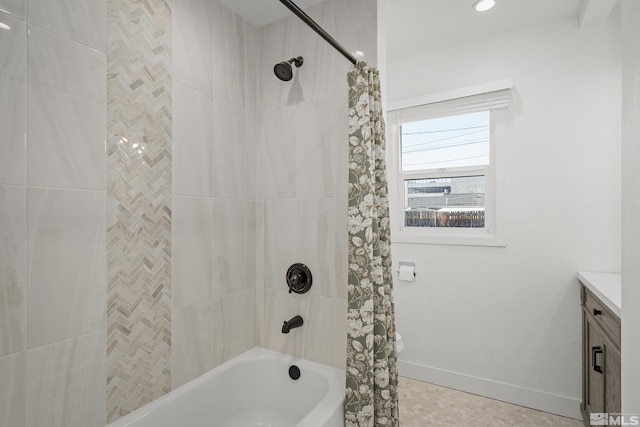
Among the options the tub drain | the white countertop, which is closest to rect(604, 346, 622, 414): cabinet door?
the white countertop

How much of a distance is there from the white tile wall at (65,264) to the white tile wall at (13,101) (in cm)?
9

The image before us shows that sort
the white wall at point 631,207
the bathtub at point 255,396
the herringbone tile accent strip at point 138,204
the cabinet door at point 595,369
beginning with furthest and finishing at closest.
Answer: the cabinet door at point 595,369, the bathtub at point 255,396, the herringbone tile accent strip at point 138,204, the white wall at point 631,207

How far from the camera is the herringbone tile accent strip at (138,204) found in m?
1.20

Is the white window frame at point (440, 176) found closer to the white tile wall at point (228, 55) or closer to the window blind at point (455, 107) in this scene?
the window blind at point (455, 107)

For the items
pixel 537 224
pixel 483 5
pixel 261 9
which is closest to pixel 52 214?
pixel 261 9

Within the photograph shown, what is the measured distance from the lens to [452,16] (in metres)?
2.08

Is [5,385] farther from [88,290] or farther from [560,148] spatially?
[560,148]

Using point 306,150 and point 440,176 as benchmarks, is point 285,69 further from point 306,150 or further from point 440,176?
point 440,176

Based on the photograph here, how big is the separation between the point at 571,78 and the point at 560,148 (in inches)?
18.4

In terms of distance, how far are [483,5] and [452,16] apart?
188 millimetres

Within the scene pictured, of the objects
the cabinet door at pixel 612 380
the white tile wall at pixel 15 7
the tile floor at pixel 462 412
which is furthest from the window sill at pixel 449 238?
the white tile wall at pixel 15 7

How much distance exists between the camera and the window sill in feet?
7.66

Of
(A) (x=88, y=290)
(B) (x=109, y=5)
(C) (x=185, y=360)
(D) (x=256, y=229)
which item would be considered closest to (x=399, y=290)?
(D) (x=256, y=229)

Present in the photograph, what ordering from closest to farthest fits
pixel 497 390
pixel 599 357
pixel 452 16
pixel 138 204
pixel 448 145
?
1. pixel 138 204
2. pixel 599 357
3. pixel 452 16
4. pixel 497 390
5. pixel 448 145
